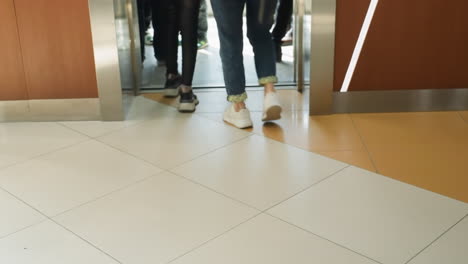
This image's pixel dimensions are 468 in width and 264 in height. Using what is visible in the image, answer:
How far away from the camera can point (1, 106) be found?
3.05 meters

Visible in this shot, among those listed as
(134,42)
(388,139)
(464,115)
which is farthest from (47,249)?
(464,115)

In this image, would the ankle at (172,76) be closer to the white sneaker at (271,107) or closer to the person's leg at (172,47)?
the person's leg at (172,47)

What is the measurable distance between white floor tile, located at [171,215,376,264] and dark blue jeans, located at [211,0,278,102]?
102cm

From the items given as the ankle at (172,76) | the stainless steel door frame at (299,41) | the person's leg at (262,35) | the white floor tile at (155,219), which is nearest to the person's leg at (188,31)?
the ankle at (172,76)

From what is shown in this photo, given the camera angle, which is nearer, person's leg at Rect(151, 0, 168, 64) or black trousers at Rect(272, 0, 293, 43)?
person's leg at Rect(151, 0, 168, 64)

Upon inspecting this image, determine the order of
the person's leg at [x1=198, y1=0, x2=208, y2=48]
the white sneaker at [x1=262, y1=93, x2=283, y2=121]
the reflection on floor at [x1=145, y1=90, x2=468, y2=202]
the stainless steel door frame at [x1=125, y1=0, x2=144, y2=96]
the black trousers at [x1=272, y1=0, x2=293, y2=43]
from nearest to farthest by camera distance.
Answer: the reflection on floor at [x1=145, y1=90, x2=468, y2=202], the white sneaker at [x1=262, y1=93, x2=283, y2=121], the stainless steel door frame at [x1=125, y1=0, x2=144, y2=96], the black trousers at [x1=272, y1=0, x2=293, y2=43], the person's leg at [x1=198, y1=0, x2=208, y2=48]

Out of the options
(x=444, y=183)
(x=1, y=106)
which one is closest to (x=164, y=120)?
(x=1, y=106)

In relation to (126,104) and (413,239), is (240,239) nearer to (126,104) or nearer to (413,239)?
(413,239)

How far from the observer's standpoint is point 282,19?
389 centimetres

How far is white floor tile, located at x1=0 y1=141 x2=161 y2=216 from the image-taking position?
2264mm

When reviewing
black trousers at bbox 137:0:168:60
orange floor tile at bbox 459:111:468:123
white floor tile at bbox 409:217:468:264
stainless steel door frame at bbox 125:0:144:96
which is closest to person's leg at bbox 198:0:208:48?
black trousers at bbox 137:0:168:60

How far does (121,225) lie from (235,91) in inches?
41.5

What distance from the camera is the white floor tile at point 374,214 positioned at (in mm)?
1914

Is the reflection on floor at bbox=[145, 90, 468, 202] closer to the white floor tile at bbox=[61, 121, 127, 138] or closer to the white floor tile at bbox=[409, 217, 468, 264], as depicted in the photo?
the white floor tile at bbox=[409, 217, 468, 264]
